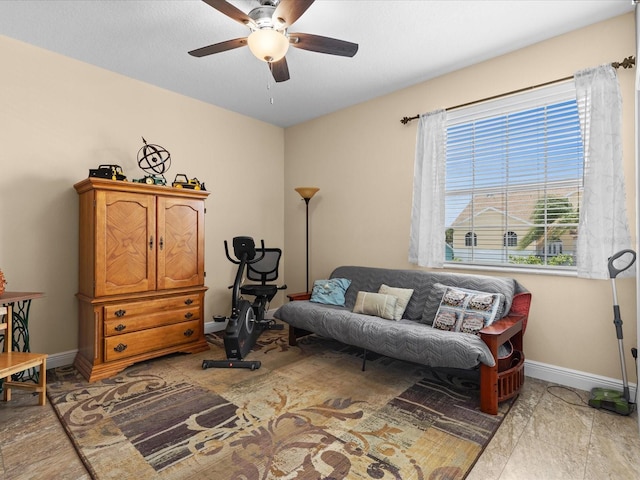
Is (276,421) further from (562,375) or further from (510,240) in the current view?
(510,240)

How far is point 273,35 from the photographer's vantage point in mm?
2096

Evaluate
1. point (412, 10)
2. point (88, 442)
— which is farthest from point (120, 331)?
point (412, 10)

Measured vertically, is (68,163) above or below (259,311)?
above

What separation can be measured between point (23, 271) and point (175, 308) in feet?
4.21

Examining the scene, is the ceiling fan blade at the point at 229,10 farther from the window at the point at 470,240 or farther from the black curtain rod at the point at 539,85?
the window at the point at 470,240

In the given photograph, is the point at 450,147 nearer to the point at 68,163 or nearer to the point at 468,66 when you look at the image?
the point at 468,66

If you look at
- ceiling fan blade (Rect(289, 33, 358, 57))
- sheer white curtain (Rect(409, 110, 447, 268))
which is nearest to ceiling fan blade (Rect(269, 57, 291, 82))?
ceiling fan blade (Rect(289, 33, 358, 57))

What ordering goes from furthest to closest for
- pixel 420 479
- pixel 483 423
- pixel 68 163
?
pixel 68 163 < pixel 483 423 < pixel 420 479

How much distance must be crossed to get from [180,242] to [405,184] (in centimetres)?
246

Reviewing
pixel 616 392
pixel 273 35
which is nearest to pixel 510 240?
pixel 616 392

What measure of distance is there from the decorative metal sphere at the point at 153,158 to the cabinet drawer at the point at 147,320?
144cm

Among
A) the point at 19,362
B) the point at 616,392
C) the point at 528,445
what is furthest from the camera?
the point at 616,392

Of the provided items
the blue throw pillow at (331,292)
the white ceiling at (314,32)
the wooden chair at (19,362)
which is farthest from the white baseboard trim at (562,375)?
the white ceiling at (314,32)

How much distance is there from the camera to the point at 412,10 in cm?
246
